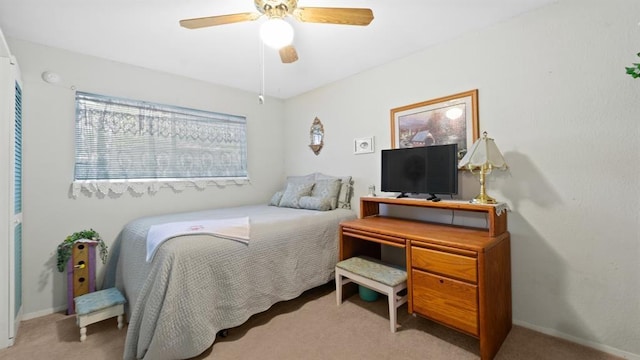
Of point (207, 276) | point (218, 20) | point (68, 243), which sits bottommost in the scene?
point (207, 276)

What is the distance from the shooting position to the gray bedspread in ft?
5.13

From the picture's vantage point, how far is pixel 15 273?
6.27 ft

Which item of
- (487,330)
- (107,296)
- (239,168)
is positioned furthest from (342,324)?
Answer: (239,168)

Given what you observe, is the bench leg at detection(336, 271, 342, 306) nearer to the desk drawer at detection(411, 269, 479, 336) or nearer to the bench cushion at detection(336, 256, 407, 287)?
the bench cushion at detection(336, 256, 407, 287)

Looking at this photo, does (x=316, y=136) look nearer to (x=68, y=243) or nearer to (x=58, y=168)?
(x=58, y=168)

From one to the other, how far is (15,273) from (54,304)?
21.5 inches

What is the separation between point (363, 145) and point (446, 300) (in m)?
1.73

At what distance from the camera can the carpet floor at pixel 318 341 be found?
1.67m

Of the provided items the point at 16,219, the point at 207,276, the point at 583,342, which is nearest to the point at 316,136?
the point at 207,276

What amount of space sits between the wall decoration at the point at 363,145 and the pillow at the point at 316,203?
2.13 feet

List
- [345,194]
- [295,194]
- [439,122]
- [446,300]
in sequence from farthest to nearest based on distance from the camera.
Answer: [295,194] → [345,194] → [439,122] → [446,300]

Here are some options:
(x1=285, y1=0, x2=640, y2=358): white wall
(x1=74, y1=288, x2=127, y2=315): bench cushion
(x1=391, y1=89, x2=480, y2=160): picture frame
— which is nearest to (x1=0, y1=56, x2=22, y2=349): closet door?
(x1=74, y1=288, x2=127, y2=315): bench cushion

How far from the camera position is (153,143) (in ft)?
9.26

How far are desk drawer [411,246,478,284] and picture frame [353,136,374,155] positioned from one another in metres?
1.30
